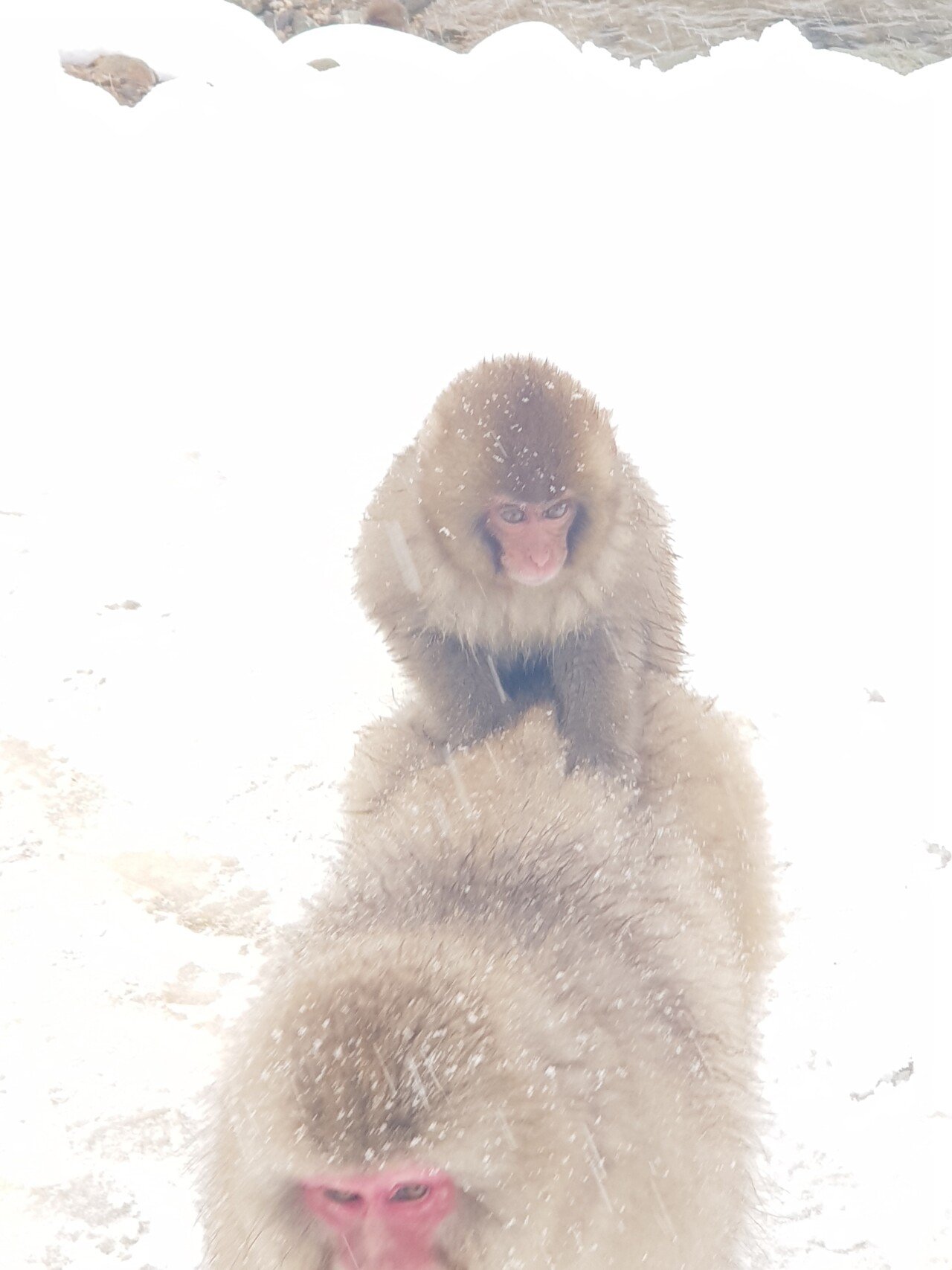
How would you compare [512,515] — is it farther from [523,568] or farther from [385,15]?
[385,15]

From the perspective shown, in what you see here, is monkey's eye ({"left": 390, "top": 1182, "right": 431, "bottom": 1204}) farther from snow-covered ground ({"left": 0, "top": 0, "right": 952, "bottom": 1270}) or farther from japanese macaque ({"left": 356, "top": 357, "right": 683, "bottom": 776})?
japanese macaque ({"left": 356, "top": 357, "right": 683, "bottom": 776})

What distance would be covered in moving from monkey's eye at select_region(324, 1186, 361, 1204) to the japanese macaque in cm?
99

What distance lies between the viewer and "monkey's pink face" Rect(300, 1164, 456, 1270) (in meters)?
1.16

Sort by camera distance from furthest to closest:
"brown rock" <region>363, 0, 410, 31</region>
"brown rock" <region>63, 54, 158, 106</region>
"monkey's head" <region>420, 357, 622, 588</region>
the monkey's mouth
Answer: "brown rock" <region>363, 0, 410, 31</region>, "brown rock" <region>63, 54, 158, 106</region>, the monkey's mouth, "monkey's head" <region>420, 357, 622, 588</region>

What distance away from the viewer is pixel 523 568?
7.01 ft

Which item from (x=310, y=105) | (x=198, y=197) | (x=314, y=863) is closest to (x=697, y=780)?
(x=314, y=863)

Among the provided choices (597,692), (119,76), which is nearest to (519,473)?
(597,692)

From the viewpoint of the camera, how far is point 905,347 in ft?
13.4

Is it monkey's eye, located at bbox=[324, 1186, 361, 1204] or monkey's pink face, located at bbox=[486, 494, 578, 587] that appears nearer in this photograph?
monkey's eye, located at bbox=[324, 1186, 361, 1204]

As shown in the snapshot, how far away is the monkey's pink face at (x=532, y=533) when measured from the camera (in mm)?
2109

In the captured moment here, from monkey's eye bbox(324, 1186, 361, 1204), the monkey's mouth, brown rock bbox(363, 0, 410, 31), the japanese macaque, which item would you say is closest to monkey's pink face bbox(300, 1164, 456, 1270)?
monkey's eye bbox(324, 1186, 361, 1204)

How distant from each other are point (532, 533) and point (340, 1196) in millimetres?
1186

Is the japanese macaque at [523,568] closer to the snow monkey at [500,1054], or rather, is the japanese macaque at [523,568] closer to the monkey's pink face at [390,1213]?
the snow monkey at [500,1054]

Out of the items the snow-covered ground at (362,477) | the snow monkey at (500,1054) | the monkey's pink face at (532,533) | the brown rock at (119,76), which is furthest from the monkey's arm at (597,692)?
the brown rock at (119,76)
